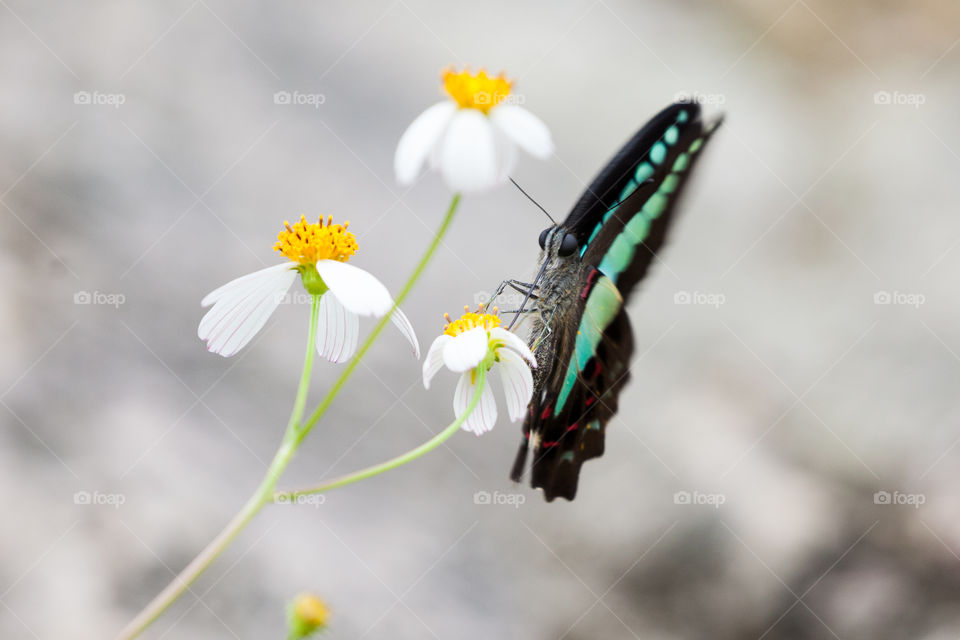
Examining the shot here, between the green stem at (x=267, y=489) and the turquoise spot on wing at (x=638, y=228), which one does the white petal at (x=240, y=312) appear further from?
the turquoise spot on wing at (x=638, y=228)

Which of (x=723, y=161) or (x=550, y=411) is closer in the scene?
(x=550, y=411)

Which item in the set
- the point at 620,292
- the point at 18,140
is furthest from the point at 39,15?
the point at 620,292

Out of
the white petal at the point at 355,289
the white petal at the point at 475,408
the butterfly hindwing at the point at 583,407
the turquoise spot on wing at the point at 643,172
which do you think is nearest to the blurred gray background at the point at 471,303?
the butterfly hindwing at the point at 583,407

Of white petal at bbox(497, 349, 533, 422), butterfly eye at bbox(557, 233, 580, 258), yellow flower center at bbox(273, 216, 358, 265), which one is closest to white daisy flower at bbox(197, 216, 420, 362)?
yellow flower center at bbox(273, 216, 358, 265)

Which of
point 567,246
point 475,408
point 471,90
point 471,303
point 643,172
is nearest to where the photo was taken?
point 471,90

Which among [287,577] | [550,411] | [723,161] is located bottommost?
[287,577]

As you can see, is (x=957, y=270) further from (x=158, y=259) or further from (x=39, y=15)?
(x=39, y=15)

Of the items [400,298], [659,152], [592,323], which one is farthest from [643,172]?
[400,298]

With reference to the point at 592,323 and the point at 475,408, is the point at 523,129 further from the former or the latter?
the point at 592,323
